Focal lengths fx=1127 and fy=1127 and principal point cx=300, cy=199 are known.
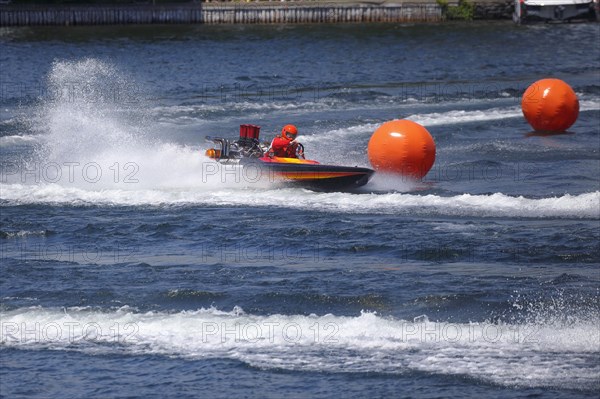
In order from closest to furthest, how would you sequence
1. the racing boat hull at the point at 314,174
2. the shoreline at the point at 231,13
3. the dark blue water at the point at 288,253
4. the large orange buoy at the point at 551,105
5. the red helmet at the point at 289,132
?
the dark blue water at the point at 288,253, the racing boat hull at the point at 314,174, the red helmet at the point at 289,132, the large orange buoy at the point at 551,105, the shoreline at the point at 231,13

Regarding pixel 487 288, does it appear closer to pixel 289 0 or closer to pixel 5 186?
pixel 5 186

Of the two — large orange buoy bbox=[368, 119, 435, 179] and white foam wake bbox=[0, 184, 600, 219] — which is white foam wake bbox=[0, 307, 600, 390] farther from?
large orange buoy bbox=[368, 119, 435, 179]

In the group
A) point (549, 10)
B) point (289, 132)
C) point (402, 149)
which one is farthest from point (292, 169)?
point (549, 10)

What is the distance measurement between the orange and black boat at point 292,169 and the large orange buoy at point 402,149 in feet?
1.71

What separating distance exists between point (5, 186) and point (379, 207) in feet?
24.0

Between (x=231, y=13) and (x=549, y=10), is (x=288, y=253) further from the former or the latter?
(x=549, y=10)

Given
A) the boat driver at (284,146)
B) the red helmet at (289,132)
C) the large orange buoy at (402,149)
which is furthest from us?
the boat driver at (284,146)

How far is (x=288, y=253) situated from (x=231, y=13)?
120ft

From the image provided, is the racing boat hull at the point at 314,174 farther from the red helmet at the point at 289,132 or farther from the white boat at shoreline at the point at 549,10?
the white boat at shoreline at the point at 549,10

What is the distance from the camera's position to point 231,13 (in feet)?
172

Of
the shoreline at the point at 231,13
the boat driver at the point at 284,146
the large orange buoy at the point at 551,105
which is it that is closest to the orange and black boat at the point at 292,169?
the boat driver at the point at 284,146

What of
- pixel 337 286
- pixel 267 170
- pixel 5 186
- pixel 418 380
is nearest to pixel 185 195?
pixel 267 170

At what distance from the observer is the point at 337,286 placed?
15.4 meters

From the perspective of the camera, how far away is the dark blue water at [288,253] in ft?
41.9
